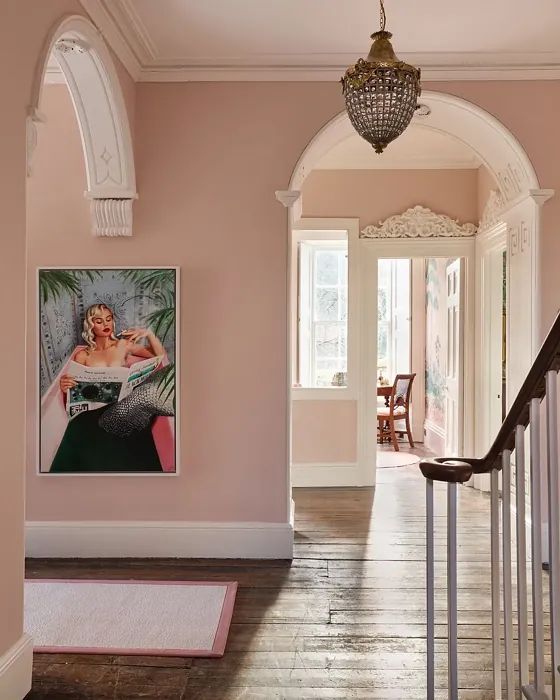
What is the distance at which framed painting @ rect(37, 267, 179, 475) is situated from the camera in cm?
387

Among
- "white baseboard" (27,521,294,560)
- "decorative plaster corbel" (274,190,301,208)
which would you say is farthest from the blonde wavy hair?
"decorative plaster corbel" (274,190,301,208)

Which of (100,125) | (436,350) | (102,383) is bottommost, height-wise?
(102,383)

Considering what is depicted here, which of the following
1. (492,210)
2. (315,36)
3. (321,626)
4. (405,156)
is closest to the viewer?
(321,626)

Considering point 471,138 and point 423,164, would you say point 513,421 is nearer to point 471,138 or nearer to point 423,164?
point 471,138

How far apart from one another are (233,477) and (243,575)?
595 mm

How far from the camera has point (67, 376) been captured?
12.7ft

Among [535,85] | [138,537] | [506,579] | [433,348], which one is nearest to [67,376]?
[138,537]

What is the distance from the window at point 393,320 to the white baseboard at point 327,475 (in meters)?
3.33

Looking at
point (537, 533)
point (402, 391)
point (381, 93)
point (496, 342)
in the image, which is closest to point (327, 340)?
point (496, 342)

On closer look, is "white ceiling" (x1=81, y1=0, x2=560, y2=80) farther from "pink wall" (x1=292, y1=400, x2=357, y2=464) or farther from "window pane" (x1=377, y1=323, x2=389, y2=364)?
"window pane" (x1=377, y1=323, x2=389, y2=364)

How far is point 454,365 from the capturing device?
6.15m

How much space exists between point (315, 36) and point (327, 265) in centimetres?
287

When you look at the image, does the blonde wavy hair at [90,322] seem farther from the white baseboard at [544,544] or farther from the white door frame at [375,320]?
the white baseboard at [544,544]

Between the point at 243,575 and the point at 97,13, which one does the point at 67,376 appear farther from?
the point at 97,13
